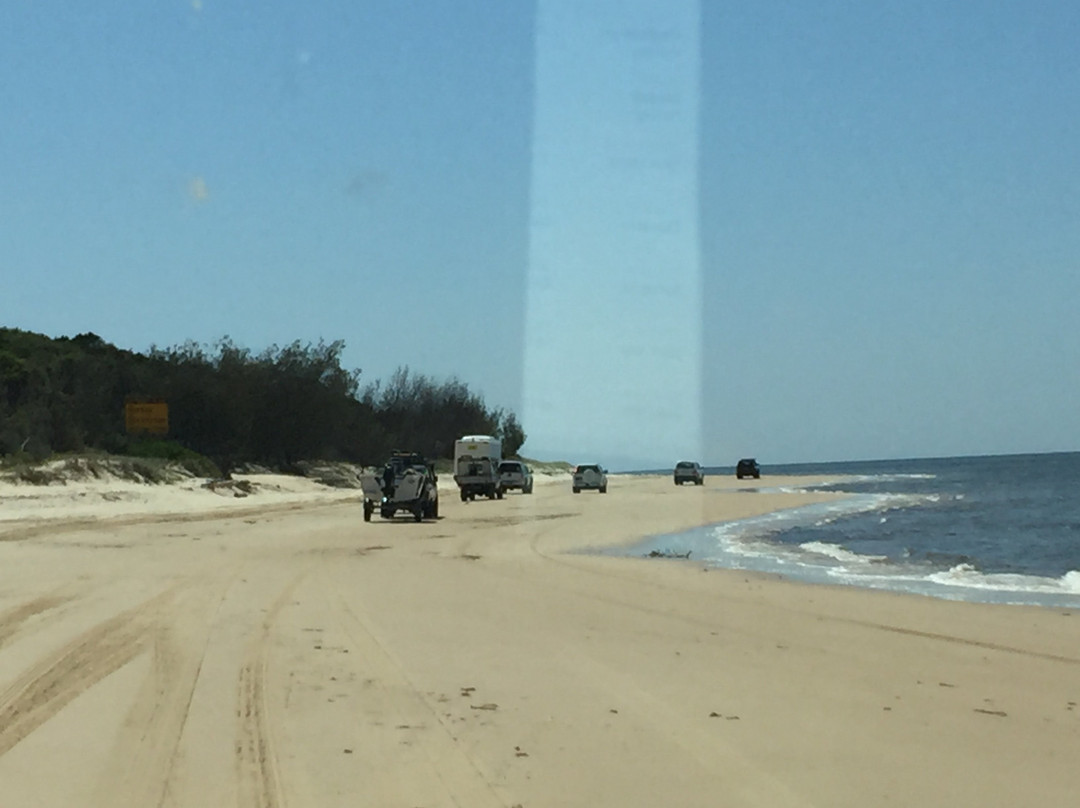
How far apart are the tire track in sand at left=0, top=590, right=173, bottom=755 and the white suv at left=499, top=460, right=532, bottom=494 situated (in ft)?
162

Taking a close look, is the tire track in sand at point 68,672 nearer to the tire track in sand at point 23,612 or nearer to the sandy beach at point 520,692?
the sandy beach at point 520,692

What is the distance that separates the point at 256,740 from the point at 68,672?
333 centimetres

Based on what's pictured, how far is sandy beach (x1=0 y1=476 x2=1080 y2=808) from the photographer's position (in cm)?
666

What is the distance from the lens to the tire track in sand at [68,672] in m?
8.28

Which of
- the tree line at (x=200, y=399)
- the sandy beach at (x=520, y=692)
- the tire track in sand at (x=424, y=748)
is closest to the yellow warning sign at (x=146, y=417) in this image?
the tree line at (x=200, y=399)

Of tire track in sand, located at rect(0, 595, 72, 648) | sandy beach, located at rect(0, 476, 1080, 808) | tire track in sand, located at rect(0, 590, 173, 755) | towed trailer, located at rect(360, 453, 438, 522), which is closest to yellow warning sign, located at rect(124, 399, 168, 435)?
towed trailer, located at rect(360, 453, 438, 522)

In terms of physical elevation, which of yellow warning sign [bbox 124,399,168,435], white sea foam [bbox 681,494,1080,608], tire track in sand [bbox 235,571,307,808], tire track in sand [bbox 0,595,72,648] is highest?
yellow warning sign [bbox 124,399,168,435]

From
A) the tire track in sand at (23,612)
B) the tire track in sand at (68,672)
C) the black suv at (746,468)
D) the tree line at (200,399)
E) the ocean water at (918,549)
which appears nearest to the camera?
the tire track in sand at (68,672)

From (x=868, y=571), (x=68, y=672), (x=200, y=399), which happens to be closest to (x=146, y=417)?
(x=200, y=399)

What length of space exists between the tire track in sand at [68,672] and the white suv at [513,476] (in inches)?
1949

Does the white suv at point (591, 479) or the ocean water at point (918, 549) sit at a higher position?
the white suv at point (591, 479)

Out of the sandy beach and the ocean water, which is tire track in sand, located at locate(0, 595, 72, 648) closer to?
the sandy beach

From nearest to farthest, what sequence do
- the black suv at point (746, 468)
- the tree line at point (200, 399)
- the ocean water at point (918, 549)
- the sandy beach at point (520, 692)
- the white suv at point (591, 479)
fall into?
the sandy beach at point (520, 692) < the ocean water at point (918, 549) < the tree line at point (200, 399) < the white suv at point (591, 479) < the black suv at point (746, 468)

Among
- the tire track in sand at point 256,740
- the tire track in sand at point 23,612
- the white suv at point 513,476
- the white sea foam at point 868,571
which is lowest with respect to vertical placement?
the tire track in sand at point 256,740
